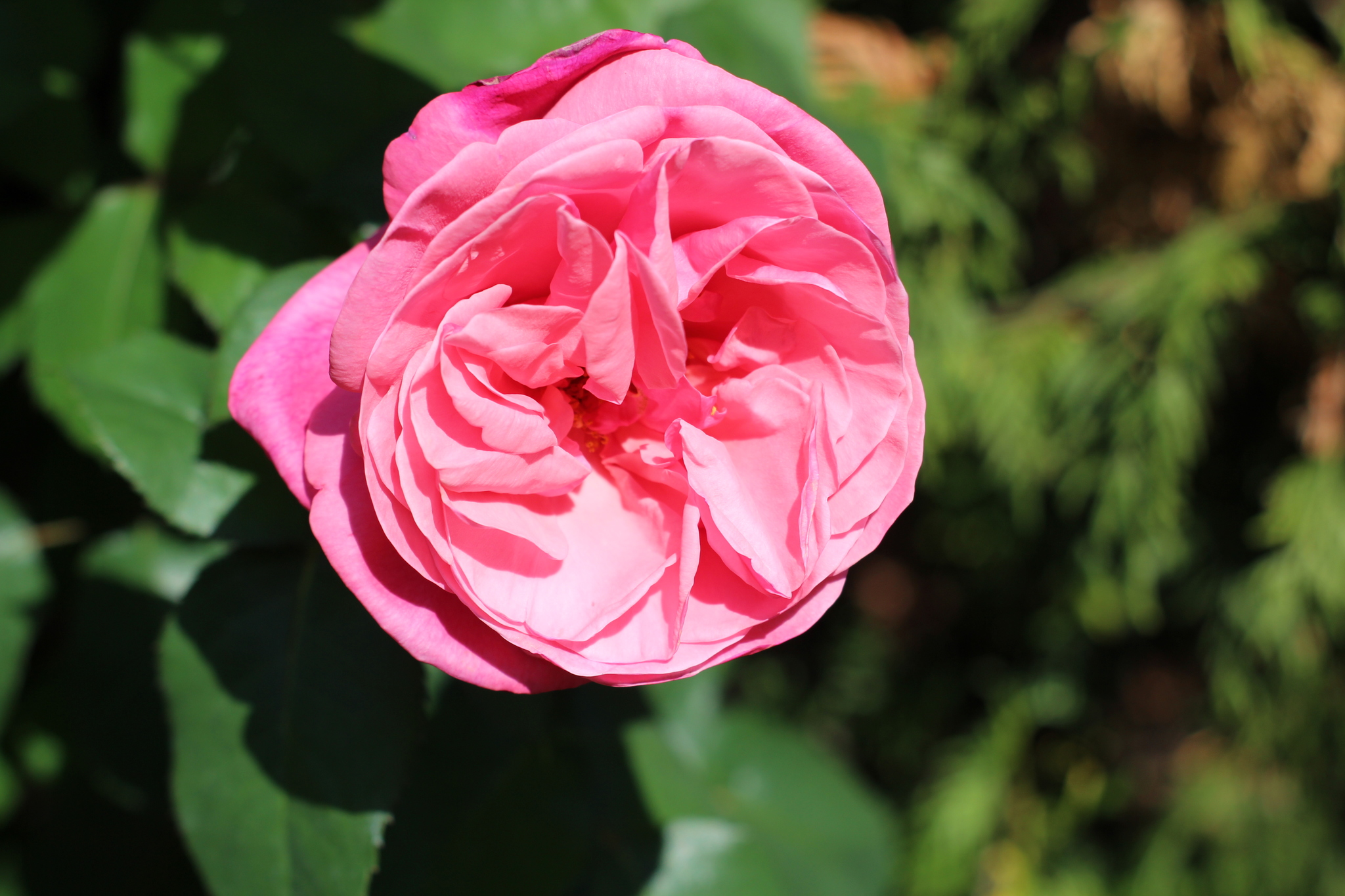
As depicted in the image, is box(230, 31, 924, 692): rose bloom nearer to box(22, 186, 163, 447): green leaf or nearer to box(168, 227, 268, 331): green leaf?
box(168, 227, 268, 331): green leaf

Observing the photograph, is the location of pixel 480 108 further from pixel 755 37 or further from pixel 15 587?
pixel 15 587

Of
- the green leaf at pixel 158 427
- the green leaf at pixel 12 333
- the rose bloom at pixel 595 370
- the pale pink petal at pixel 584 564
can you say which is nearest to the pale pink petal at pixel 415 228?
the rose bloom at pixel 595 370

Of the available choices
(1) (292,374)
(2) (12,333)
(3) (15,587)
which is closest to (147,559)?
(3) (15,587)

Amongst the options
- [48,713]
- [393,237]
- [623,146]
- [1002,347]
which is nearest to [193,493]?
[393,237]

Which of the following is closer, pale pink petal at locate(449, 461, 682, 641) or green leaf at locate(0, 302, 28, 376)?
pale pink petal at locate(449, 461, 682, 641)

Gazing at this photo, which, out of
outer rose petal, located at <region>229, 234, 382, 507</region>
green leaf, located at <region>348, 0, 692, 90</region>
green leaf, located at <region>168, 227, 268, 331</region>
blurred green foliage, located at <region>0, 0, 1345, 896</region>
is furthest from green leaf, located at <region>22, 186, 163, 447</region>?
outer rose petal, located at <region>229, 234, 382, 507</region>

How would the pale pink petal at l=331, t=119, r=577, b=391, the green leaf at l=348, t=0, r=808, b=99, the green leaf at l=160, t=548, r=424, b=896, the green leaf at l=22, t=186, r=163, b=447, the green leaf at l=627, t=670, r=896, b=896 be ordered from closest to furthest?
the pale pink petal at l=331, t=119, r=577, b=391
the green leaf at l=160, t=548, r=424, b=896
the green leaf at l=348, t=0, r=808, b=99
the green leaf at l=22, t=186, r=163, b=447
the green leaf at l=627, t=670, r=896, b=896
